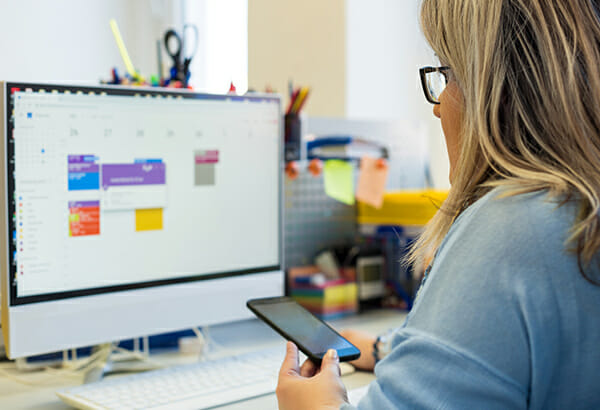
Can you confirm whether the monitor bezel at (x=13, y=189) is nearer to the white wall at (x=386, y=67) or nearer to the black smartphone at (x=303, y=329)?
the black smartphone at (x=303, y=329)

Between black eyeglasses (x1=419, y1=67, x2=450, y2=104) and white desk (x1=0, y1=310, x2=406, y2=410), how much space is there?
1.44 feet

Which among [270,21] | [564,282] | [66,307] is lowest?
[66,307]

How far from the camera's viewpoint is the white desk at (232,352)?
0.83 meters

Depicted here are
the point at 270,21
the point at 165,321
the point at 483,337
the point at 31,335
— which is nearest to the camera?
the point at 483,337

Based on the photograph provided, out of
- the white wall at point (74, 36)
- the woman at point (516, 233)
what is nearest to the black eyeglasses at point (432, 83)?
the woman at point (516, 233)

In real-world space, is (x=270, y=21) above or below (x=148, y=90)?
above

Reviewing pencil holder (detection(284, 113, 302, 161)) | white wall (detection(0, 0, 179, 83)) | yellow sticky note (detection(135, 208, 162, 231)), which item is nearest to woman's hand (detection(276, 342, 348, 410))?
yellow sticky note (detection(135, 208, 162, 231))

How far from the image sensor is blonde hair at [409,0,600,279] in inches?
19.5

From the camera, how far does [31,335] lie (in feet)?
2.71

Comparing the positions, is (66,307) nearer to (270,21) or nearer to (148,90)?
(148,90)

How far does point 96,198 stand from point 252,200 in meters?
0.27

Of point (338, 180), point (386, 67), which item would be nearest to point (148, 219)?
point (338, 180)

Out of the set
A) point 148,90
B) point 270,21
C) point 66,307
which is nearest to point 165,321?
point 66,307

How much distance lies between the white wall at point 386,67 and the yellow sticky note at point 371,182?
902 millimetres
